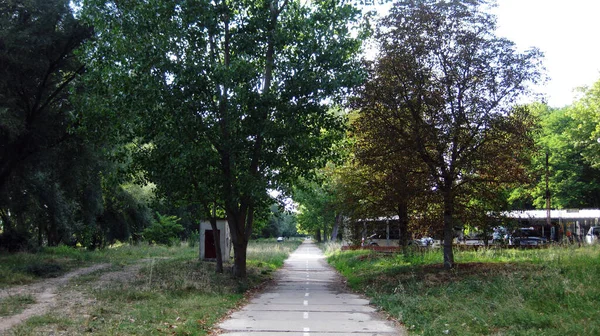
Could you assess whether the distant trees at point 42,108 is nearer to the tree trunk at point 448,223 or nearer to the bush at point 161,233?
the tree trunk at point 448,223

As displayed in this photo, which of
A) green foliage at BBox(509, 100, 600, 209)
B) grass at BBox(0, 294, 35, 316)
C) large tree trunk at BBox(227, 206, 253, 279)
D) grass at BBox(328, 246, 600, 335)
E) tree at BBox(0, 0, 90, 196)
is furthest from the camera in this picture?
green foliage at BBox(509, 100, 600, 209)

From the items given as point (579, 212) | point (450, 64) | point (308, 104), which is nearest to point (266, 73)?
point (308, 104)

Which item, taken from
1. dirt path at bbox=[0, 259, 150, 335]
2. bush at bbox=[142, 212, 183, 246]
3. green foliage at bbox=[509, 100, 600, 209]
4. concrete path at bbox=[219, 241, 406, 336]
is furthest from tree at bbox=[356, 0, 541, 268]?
bush at bbox=[142, 212, 183, 246]

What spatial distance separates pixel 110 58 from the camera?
16.9 m

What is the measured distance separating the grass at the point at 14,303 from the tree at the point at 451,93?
1136 centimetres

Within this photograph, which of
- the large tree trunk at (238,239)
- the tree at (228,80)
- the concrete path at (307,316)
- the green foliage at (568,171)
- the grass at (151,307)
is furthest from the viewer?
the green foliage at (568,171)

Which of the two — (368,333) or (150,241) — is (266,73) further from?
(150,241)

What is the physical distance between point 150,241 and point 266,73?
3561cm

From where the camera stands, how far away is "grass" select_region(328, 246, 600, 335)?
29.2 ft

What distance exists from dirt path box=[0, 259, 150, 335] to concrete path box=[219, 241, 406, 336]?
12.4 ft

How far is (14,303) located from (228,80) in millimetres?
8252

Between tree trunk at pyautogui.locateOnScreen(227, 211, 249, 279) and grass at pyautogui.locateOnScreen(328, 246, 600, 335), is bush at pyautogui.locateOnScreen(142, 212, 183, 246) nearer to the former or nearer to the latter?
tree trunk at pyautogui.locateOnScreen(227, 211, 249, 279)

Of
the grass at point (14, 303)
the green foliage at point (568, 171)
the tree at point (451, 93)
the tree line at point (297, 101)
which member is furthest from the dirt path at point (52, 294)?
the green foliage at point (568, 171)

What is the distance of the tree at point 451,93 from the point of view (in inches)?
664
